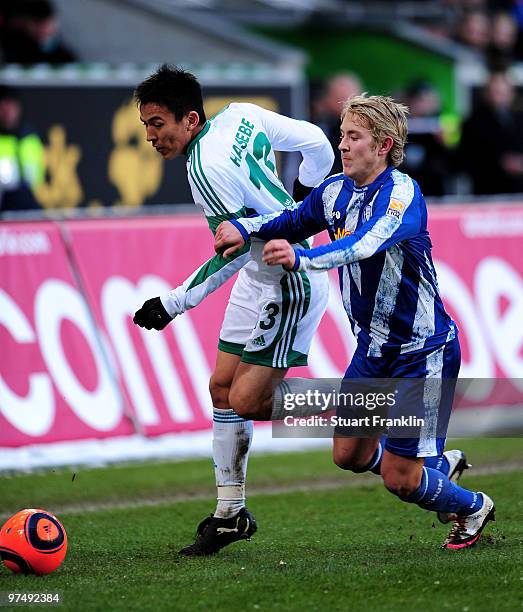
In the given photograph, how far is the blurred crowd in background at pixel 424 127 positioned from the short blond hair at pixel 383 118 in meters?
6.27

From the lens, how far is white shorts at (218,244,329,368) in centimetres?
683

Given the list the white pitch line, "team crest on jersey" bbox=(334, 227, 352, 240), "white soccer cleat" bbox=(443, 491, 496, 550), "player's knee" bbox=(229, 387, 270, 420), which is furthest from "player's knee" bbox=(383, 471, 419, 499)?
the white pitch line

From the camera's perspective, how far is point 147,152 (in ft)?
43.2

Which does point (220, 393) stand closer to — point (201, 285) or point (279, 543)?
point (201, 285)

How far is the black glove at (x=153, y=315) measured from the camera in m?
6.66

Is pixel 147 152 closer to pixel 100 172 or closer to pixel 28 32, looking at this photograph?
pixel 100 172

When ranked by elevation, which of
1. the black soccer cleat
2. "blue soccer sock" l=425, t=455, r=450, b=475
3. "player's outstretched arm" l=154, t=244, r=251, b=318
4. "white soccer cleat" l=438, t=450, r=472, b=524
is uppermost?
"player's outstretched arm" l=154, t=244, r=251, b=318

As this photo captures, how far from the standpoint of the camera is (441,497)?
6469mm

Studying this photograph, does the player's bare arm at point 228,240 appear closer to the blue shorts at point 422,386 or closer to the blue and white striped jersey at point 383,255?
the blue and white striped jersey at point 383,255

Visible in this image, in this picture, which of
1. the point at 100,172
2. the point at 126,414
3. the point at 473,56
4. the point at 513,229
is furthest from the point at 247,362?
the point at 473,56

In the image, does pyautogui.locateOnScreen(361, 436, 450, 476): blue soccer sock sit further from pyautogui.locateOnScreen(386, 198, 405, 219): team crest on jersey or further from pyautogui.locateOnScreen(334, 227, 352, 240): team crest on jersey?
pyautogui.locateOnScreen(386, 198, 405, 219): team crest on jersey

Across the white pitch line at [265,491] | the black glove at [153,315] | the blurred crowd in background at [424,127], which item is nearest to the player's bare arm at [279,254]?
the black glove at [153,315]

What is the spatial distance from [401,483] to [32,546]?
1.80 metres

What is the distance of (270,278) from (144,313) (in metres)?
0.70
